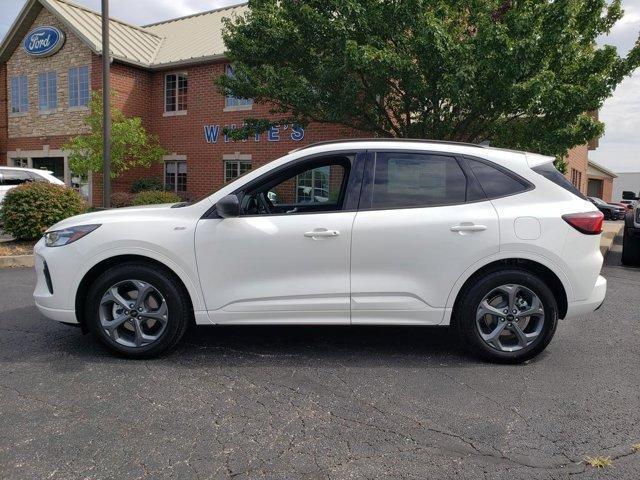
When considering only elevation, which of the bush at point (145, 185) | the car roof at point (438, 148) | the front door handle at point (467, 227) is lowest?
the front door handle at point (467, 227)

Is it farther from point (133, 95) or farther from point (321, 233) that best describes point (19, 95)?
point (321, 233)

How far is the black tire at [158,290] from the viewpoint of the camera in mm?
4062

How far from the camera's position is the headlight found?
13.5ft

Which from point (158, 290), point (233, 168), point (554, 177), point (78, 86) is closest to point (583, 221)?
point (554, 177)

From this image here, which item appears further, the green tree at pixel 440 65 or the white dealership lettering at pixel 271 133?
the white dealership lettering at pixel 271 133

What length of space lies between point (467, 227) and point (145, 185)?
16301 mm

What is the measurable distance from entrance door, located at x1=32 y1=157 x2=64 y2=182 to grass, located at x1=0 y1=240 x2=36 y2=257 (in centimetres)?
1216

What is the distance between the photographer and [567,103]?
9.21 meters

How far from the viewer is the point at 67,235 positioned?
4.15 meters

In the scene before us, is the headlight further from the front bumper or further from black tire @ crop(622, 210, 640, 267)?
black tire @ crop(622, 210, 640, 267)

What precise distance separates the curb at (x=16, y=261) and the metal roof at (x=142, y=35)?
1026cm

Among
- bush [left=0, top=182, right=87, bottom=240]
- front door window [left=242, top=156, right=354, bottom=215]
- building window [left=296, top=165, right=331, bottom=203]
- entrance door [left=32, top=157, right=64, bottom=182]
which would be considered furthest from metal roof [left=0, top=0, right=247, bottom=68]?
front door window [left=242, top=156, right=354, bottom=215]

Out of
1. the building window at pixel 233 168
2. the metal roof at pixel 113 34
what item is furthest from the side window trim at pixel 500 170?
the metal roof at pixel 113 34

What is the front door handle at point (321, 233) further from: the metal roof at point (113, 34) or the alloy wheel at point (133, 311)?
the metal roof at point (113, 34)
